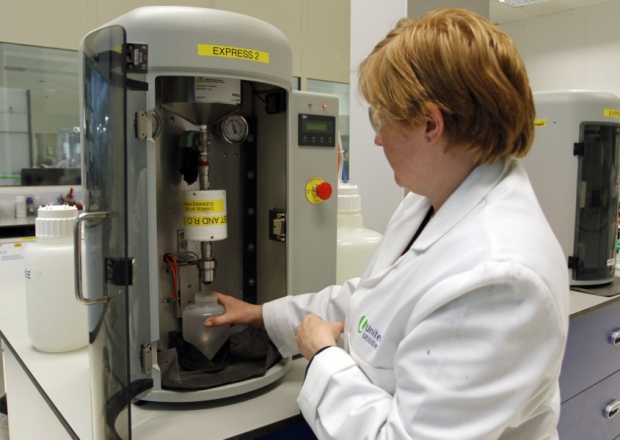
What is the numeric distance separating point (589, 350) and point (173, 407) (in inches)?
55.4

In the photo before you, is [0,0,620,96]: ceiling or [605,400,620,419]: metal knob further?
[0,0,620,96]: ceiling

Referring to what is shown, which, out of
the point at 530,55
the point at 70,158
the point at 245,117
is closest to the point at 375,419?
the point at 245,117

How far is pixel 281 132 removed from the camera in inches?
44.3

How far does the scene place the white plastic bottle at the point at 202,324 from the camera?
1070mm

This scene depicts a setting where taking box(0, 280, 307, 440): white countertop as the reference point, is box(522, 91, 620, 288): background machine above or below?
above

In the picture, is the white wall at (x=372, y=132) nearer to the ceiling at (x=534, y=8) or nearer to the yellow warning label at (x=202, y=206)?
the yellow warning label at (x=202, y=206)

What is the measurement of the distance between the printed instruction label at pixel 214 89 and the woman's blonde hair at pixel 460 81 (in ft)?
1.18

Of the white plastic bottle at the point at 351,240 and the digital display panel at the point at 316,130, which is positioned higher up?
the digital display panel at the point at 316,130

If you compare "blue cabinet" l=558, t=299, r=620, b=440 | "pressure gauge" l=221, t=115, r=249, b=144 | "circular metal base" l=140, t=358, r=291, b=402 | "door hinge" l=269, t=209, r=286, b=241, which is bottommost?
"blue cabinet" l=558, t=299, r=620, b=440

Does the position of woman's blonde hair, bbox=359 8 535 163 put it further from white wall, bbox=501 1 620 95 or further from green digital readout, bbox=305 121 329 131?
white wall, bbox=501 1 620 95

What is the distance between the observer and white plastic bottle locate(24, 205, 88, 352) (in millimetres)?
1156

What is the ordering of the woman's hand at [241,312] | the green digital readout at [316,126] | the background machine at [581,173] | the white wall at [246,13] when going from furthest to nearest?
1. the white wall at [246,13]
2. the background machine at [581,173]
3. the green digital readout at [316,126]
4. the woman's hand at [241,312]

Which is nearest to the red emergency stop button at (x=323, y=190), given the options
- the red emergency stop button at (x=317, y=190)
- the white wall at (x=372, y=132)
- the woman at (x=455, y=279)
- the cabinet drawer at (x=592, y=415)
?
the red emergency stop button at (x=317, y=190)

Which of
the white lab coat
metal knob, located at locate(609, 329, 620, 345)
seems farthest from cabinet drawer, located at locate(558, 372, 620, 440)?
the white lab coat
